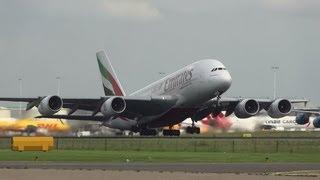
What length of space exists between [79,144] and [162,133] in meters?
24.0

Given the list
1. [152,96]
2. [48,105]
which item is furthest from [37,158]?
[152,96]

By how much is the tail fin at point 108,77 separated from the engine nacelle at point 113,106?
12950mm

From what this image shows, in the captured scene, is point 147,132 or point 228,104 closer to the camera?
point 228,104

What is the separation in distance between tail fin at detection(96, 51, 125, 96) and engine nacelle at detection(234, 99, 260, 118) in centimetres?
1570

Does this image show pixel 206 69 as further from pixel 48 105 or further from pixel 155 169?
pixel 155 169

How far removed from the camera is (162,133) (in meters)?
97.6

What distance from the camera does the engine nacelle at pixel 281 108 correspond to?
91.8 metres

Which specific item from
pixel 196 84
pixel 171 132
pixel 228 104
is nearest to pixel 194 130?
pixel 171 132

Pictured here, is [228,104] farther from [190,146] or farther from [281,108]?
[190,146]

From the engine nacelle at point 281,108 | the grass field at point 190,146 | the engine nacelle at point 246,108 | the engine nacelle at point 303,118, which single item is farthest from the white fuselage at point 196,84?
the engine nacelle at point 303,118

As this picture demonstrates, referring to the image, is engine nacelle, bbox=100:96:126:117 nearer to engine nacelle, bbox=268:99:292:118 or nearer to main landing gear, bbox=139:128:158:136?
main landing gear, bbox=139:128:158:136

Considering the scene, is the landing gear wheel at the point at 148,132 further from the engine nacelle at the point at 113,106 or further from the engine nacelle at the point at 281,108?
the engine nacelle at the point at 281,108

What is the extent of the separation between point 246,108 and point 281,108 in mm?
4212

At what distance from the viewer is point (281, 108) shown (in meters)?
92.1
